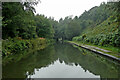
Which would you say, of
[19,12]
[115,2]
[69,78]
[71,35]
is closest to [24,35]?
[19,12]

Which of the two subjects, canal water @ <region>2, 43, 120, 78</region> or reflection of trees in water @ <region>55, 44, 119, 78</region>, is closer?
canal water @ <region>2, 43, 120, 78</region>

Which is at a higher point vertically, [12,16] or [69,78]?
[12,16]

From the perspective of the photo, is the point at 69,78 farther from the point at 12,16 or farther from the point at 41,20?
the point at 41,20

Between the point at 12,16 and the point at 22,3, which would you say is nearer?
the point at 12,16

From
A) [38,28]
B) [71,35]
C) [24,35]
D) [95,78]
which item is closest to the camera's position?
[95,78]

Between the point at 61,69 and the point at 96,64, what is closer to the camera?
the point at 61,69

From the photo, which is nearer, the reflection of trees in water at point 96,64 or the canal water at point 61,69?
the canal water at point 61,69

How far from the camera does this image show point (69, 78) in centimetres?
525

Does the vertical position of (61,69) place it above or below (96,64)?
below

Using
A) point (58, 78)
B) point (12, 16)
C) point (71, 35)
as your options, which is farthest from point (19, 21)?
point (71, 35)

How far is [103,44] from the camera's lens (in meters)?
18.8

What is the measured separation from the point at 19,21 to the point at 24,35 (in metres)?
10.7

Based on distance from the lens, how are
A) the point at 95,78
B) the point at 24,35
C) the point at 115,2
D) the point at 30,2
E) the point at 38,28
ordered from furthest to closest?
1. the point at 38,28
2. the point at 24,35
3. the point at 30,2
4. the point at 115,2
5. the point at 95,78

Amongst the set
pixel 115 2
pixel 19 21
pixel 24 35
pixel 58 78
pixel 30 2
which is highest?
pixel 30 2
